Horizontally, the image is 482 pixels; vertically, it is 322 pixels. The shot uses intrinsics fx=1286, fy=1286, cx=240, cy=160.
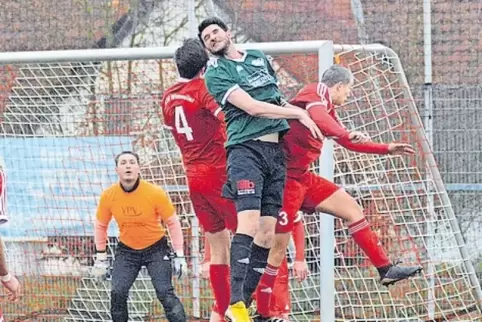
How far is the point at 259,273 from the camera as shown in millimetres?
9172

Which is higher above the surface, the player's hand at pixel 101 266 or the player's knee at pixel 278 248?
the player's hand at pixel 101 266

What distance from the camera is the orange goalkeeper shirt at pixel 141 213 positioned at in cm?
1118

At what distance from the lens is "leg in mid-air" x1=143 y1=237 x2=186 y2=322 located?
10906mm

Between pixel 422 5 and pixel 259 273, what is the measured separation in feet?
15.6

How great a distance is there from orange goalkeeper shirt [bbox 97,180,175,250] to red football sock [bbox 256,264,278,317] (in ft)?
5.50

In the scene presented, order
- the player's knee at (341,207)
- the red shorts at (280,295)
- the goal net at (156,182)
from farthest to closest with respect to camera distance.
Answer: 1. the goal net at (156,182)
2. the player's knee at (341,207)
3. the red shorts at (280,295)

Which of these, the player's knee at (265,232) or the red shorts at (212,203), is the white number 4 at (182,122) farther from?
the player's knee at (265,232)

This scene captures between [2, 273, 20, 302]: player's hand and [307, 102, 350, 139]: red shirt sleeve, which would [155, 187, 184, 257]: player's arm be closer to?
[307, 102, 350, 139]: red shirt sleeve

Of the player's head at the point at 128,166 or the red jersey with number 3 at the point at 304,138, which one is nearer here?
the red jersey with number 3 at the point at 304,138

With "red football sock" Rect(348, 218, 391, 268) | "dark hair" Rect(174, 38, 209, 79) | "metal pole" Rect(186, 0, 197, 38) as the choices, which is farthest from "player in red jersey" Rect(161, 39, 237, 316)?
"metal pole" Rect(186, 0, 197, 38)

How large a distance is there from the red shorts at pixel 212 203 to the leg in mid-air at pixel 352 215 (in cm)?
66

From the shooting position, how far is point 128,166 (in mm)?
11109

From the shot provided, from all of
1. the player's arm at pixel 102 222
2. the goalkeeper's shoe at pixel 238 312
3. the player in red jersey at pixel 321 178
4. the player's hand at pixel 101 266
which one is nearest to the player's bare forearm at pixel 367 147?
the player in red jersey at pixel 321 178

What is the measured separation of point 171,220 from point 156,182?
1.72m
